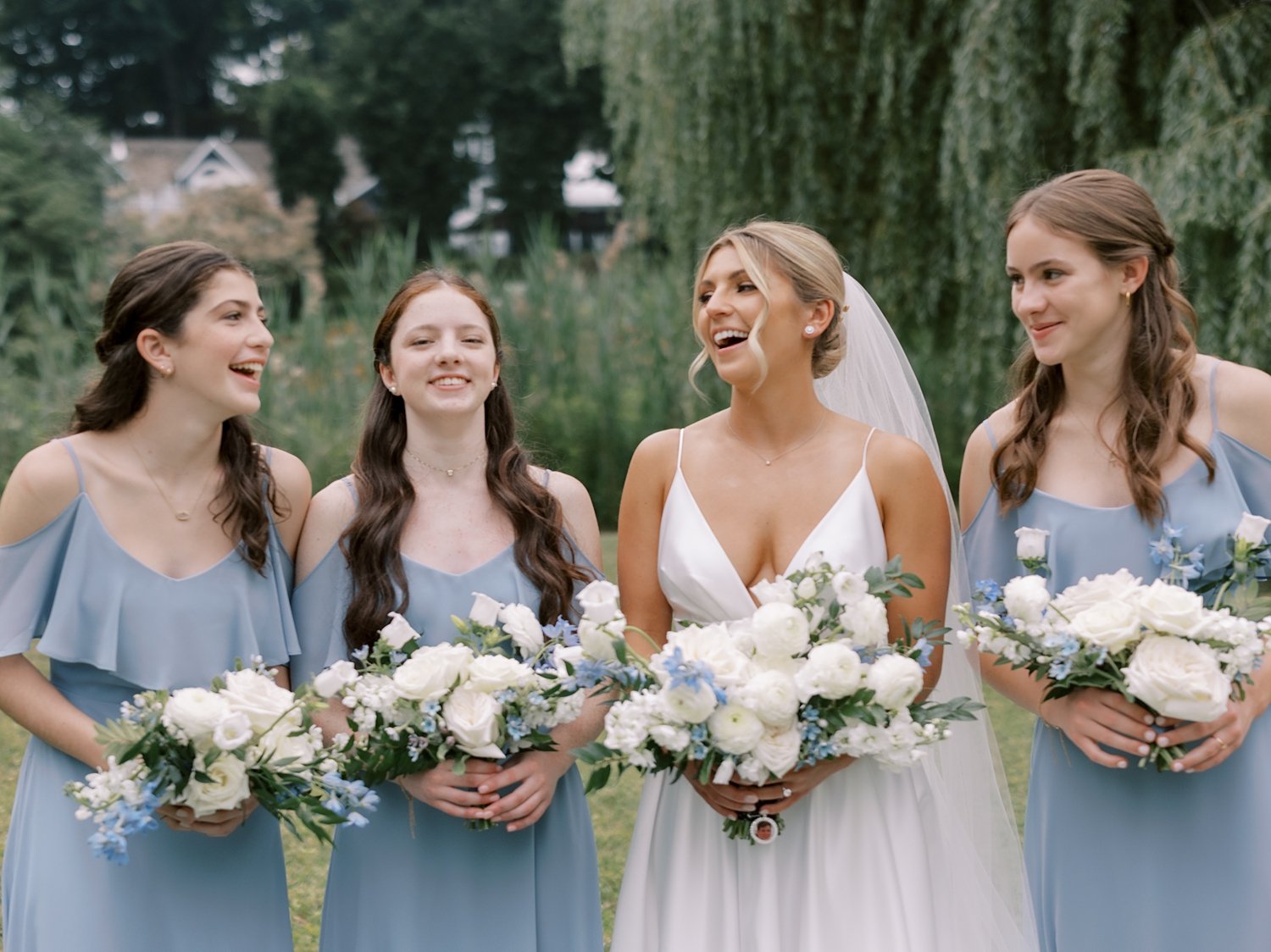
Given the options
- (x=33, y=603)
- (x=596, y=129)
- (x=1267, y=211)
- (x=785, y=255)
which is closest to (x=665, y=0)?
(x=1267, y=211)

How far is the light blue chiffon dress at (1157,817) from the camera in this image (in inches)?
133

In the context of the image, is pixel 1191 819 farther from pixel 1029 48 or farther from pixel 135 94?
pixel 135 94

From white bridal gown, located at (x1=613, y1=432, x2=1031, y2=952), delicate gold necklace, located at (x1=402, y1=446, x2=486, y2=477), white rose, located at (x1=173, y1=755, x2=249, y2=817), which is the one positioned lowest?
white bridal gown, located at (x1=613, y1=432, x2=1031, y2=952)

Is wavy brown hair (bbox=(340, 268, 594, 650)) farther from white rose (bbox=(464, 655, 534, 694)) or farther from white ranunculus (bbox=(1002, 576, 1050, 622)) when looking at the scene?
white ranunculus (bbox=(1002, 576, 1050, 622))

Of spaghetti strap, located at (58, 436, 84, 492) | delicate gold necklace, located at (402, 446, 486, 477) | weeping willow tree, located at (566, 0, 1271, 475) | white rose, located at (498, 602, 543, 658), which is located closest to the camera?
white rose, located at (498, 602, 543, 658)

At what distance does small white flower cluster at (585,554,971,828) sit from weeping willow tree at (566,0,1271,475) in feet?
19.5

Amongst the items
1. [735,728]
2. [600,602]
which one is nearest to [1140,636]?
[735,728]

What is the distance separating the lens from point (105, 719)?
10.9 ft

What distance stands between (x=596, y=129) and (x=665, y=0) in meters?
37.1

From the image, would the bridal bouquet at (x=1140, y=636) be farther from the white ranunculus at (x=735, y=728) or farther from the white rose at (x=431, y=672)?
the white rose at (x=431, y=672)

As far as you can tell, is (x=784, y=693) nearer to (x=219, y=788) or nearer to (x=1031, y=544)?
(x=1031, y=544)

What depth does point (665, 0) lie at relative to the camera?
11102mm

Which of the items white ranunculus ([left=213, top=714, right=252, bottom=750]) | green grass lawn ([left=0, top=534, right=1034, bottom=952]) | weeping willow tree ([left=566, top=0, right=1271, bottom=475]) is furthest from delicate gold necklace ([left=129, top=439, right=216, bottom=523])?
weeping willow tree ([left=566, top=0, right=1271, bottom=475])

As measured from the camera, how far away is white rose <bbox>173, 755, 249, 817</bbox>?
2.92 meters
